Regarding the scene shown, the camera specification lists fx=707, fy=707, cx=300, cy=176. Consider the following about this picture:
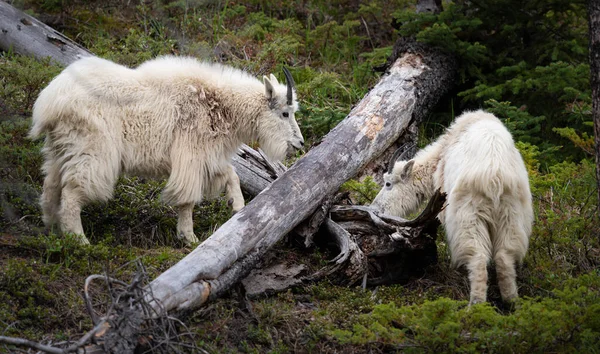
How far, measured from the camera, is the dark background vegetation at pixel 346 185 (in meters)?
5.65

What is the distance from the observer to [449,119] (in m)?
11.8

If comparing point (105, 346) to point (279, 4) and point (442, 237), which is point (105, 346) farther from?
point (279, 4)

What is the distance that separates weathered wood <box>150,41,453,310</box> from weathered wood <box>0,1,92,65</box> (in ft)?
16.1

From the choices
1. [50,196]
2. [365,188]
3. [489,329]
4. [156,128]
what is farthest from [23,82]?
[489,329]

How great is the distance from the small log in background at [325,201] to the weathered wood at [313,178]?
0.01m

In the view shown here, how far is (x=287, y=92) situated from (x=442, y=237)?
8.64 ft

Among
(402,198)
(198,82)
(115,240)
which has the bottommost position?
(115,240)

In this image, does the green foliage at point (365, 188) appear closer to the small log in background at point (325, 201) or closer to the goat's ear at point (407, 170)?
the small log in background at point (325, 201)

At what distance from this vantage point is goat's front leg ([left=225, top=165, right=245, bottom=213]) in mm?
8398

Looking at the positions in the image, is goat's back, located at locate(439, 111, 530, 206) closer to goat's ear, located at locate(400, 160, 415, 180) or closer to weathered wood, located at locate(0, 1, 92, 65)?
goat's ear, located at locate(400, 160, 415, 180)

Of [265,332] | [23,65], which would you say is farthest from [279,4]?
[265,332]

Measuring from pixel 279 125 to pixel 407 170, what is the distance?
1.67m

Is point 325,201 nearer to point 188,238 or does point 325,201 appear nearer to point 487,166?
point 188,238

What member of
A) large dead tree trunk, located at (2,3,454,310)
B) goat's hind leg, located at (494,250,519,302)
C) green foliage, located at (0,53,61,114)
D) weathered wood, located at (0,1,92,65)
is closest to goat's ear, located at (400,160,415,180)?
large dead tree trunk, located at (2,3,454,310)
